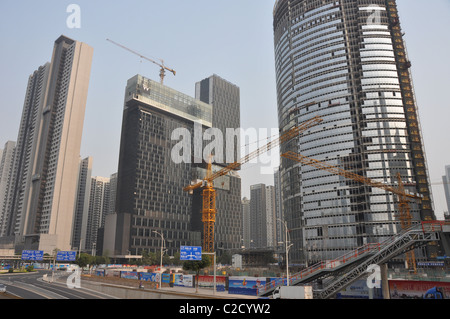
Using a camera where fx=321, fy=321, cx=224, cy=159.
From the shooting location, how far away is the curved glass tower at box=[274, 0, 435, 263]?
5310 inches

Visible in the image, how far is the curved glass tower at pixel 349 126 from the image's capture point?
13488cm

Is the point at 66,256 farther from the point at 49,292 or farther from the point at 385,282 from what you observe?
the point at 385,282

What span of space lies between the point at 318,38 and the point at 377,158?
64.7 m

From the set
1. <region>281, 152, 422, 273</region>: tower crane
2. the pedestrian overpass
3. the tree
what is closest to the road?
the tree

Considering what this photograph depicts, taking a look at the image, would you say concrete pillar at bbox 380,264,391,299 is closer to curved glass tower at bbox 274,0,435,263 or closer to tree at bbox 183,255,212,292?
tree at bbox 183,255,212,292

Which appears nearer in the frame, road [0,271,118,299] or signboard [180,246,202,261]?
road [0,271,118,299]

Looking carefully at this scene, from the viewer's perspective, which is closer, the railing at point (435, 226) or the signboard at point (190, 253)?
the railing at point (435, 226)

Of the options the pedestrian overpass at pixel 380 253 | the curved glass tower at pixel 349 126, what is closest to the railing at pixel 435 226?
the pedestrian overpass at pixel 380 253

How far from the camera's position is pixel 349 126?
14300 centimetres

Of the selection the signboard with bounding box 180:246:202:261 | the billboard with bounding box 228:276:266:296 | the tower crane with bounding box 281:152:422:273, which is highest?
the tower crane with bounding box 281:152:422:273

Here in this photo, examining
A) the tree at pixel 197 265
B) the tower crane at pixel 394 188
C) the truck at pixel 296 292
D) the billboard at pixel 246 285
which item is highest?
the tower crane at pixel 394 188

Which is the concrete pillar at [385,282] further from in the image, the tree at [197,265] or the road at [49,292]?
the road at [49,292]

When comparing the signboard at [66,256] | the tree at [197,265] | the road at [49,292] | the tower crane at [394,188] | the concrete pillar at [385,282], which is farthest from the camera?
the tower crane at [394,188]
